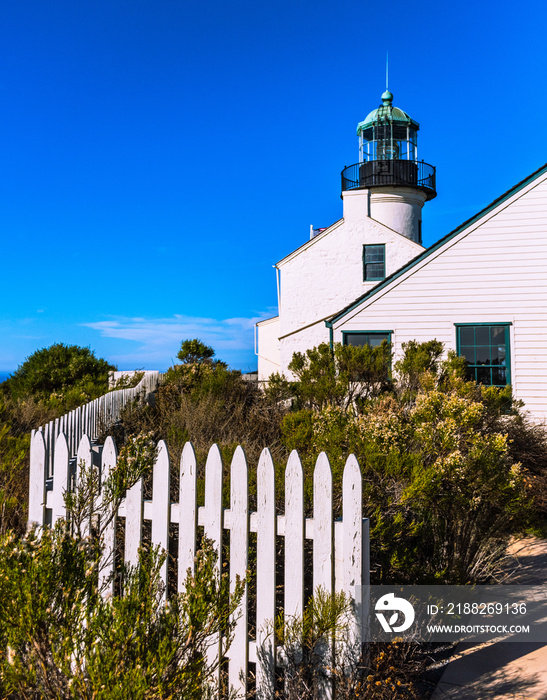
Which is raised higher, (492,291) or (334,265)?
(334,265)

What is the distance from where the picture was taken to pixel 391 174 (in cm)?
2180

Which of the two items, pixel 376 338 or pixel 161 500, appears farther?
pixel 376 338

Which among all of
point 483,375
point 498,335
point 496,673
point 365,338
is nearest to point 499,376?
point 483,375

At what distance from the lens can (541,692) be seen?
329 centimetres

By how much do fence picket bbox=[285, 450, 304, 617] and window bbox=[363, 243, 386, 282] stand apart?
50.2ft

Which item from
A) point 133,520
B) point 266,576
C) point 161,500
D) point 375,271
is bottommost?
point 266,576

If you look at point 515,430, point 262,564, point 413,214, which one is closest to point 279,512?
point 262,564

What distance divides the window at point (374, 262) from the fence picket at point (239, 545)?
50.0 ft

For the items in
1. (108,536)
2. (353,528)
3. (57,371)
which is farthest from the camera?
(57,371)

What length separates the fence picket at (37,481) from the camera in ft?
12.5

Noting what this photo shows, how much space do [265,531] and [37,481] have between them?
1.82m

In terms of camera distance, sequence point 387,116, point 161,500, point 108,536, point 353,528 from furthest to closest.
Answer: point 387,116 < point 108,536 < point 161,500 < point 353,528

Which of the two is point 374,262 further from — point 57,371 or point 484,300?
point 57,371

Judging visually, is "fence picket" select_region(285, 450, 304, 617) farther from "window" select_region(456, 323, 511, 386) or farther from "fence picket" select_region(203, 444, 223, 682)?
"window" select_region(456, 323, 511, 386)
